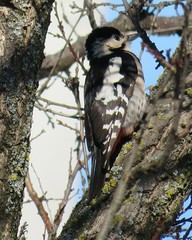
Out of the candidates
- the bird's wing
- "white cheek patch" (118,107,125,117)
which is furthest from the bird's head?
"white cheek patch" (118,107,125,117)

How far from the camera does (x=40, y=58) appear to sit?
3199 mm

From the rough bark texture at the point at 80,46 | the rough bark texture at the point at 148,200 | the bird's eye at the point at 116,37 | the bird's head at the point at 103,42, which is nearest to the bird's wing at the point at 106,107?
the bird's head at the point at 103,42

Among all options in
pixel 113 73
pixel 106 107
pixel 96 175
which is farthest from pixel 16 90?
pixel 113 73

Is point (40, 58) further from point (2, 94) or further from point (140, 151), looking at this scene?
point (140, 151)

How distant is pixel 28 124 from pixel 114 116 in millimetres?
1738

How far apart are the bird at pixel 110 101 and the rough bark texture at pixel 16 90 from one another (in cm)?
114

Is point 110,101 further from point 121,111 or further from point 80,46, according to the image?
point 80,46

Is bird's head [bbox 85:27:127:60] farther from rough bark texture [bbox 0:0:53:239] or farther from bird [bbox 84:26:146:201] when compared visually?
rough bark texture [bbox 0:0:53:239]

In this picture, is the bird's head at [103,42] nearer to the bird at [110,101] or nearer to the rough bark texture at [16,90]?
the bird at [110,101]

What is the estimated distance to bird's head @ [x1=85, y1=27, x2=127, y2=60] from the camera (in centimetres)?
563

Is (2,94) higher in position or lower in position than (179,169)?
higher

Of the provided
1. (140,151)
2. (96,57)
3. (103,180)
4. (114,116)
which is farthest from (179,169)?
(96,57)

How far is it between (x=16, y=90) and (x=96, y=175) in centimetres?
97

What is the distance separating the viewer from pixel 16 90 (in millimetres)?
3066
